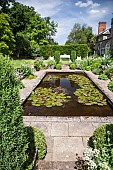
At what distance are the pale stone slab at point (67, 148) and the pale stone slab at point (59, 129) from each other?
23 cm

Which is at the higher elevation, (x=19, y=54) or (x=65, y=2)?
(x=65, y=2)

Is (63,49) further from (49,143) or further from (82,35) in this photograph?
(49,143)

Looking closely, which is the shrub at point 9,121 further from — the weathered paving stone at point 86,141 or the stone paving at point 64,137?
the weathered paving stone at point 86,141

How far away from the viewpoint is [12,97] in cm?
225

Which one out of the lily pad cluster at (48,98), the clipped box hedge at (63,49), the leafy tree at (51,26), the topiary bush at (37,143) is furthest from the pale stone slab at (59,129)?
the leafy tree at (51,26)

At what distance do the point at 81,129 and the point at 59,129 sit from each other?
0.57 meters

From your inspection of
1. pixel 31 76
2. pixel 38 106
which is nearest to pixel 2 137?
pixel 38 106

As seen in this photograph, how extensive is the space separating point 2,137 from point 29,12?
100 ft

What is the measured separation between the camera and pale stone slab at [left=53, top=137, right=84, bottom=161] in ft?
11.7

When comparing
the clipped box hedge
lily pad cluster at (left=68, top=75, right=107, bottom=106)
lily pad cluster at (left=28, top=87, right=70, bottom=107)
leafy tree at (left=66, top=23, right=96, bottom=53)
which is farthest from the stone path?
leafy tree at (left=66, top=23, right=96, bottom=53)

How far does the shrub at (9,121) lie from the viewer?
217 centimetres

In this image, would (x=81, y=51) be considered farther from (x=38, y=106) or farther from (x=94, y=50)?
(x=38, y=106)

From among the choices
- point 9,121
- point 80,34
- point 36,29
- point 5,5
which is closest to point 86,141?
point 9,121

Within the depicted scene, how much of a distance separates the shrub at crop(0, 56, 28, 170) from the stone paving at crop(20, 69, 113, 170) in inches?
41.3
